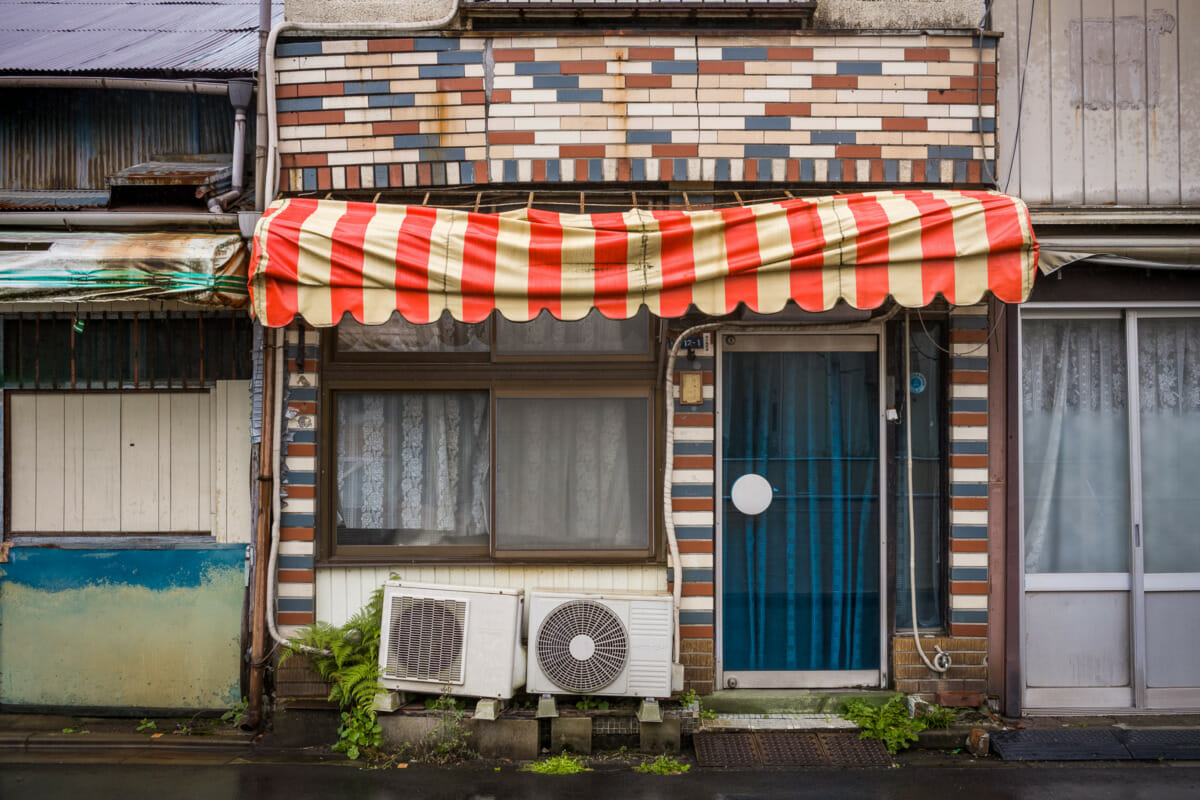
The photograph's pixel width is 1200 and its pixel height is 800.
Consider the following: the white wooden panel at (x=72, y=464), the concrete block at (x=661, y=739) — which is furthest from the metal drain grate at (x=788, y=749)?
the white wooden panel at (x=72, y=464)

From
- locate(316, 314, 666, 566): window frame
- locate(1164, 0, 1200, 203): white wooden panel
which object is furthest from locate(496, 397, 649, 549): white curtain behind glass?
locate(1164, 0, 1200, 203): white wooden panel

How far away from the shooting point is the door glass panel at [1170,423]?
5.98 meters

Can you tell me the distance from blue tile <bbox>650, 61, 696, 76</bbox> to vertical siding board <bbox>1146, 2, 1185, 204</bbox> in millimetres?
3216

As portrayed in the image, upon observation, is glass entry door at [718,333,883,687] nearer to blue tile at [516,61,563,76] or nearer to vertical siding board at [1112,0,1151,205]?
vertical siding board at [1112,0,1151,205]

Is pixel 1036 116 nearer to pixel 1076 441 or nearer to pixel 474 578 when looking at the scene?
pixel 1076 441

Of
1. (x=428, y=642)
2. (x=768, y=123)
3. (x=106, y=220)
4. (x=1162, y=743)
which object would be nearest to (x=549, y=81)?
(x=768, y=123)

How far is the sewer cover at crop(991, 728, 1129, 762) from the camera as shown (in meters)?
5.32

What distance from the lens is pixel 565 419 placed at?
19.5 feet

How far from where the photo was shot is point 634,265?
184 inches

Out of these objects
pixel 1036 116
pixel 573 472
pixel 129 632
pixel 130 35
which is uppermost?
pixel 130 35

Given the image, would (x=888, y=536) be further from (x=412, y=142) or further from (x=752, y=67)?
(x=412, y=142)

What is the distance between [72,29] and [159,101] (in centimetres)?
150

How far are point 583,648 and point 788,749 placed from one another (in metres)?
1.43

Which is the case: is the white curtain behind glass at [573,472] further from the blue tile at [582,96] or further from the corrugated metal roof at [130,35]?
the corrugated metal roof at [130,35]
